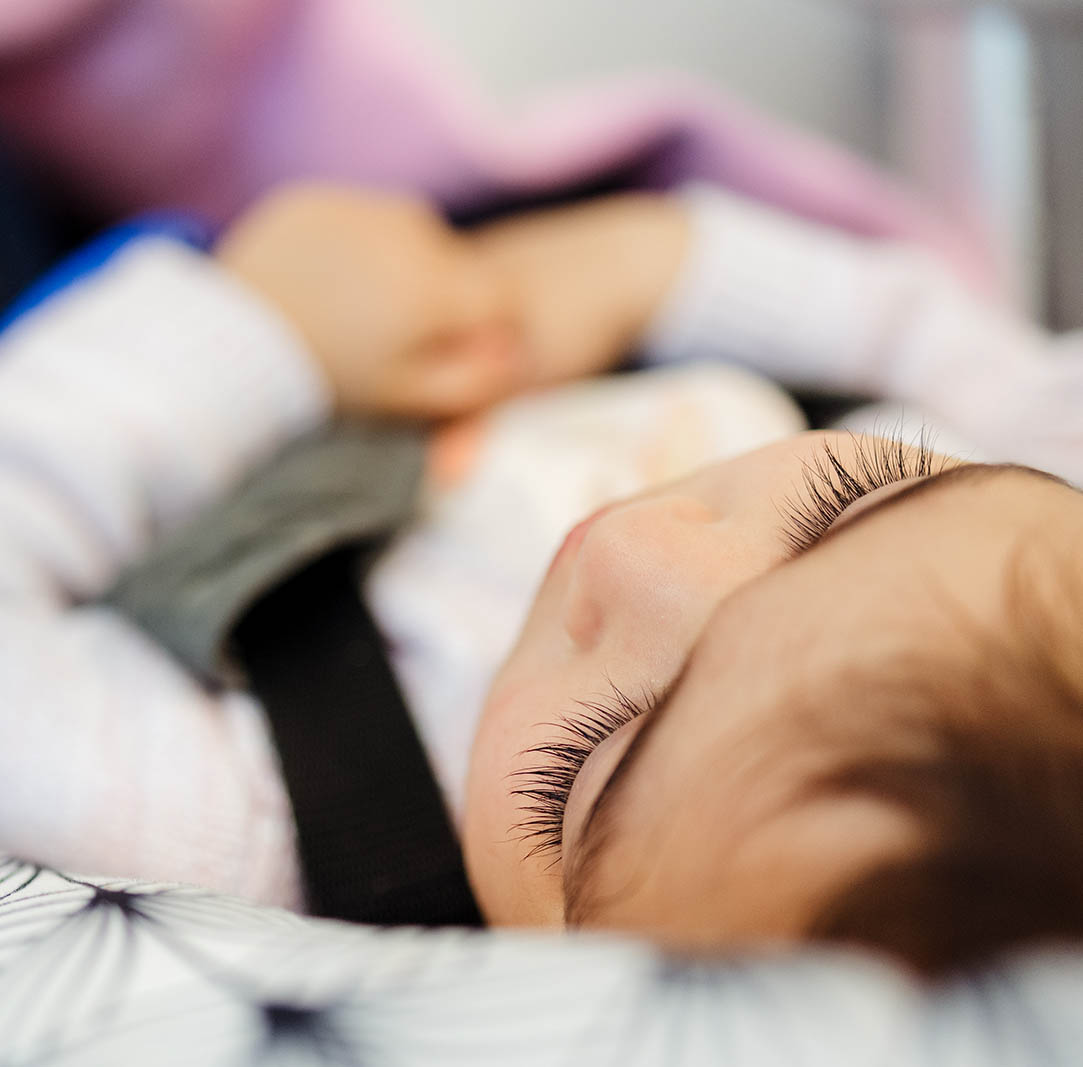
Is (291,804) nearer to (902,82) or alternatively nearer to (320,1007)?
(320,1007)

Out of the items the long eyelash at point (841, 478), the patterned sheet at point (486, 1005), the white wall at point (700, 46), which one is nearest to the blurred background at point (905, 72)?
the white wall at point (700, 46)

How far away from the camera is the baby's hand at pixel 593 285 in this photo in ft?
2.22

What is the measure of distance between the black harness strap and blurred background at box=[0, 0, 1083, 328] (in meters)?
0.37

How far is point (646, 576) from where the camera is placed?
24 centimetres

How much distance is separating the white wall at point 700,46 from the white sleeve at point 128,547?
1.64 feet

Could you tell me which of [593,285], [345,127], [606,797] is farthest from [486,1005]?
[345,127]

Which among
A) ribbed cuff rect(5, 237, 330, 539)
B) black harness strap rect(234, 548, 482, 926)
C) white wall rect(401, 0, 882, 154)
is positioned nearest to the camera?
black harness strap rect(234, 548, 482, 926)

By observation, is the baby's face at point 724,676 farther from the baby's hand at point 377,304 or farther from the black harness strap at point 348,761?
the baby's hand at point 377,304

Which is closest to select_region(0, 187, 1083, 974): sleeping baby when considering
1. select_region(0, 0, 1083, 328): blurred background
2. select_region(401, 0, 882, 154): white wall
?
select_region(0, 0, 1083, 328): blurred background

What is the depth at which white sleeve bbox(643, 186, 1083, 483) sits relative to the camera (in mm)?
633

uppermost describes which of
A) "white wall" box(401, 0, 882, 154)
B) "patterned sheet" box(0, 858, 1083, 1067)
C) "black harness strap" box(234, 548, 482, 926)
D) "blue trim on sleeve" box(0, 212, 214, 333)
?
"white wall" box(401, 0, 882, 154)

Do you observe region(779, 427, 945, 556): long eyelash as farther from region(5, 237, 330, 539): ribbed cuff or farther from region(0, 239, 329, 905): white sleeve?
region(5, 237, 330, 539): ribbed cuff

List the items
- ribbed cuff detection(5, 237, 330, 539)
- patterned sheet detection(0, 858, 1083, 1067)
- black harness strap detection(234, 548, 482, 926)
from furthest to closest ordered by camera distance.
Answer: ribbed cuff detection(5, 237, 330, 539)
black harness strap detection(234, 548, 482, 926)
patterned sheet detection(0, 858, 1083, 1067)

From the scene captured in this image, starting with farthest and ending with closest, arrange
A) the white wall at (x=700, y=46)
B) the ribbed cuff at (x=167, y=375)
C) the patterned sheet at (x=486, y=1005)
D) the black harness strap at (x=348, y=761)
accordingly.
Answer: the white wall at (x=700, y=46)
the ribbed cuff at (x=167, y=375)
the black harness strap at (x=348, y=761)
the patterned sheet at (x=486, y=1005)
